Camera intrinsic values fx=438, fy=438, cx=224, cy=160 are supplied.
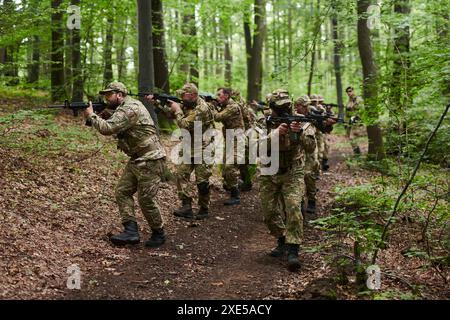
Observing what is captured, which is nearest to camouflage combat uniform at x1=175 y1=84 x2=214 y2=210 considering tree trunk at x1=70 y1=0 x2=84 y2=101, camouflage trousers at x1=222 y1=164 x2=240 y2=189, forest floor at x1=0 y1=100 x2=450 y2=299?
forest floor at x1=0 y1=100 x2=450 y2=299

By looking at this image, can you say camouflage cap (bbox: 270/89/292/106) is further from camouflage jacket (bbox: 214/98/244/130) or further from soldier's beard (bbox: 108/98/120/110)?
camouflage jacket (bbox: 214/98/244/130)

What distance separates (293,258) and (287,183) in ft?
3.63

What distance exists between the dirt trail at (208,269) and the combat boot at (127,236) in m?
0.14

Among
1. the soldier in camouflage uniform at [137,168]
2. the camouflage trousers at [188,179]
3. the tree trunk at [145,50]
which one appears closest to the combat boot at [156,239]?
the soldier in camouflage uniform at [137,168]

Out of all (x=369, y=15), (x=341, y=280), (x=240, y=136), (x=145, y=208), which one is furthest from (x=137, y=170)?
(x=369, y=15)

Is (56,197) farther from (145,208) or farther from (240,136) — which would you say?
(240,136)

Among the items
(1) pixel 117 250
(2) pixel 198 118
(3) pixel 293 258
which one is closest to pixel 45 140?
(2) pixel 198 118

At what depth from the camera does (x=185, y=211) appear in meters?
8.68

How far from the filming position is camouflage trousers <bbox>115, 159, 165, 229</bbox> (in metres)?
6.83

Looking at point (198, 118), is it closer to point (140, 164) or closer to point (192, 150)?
point (192, 150)

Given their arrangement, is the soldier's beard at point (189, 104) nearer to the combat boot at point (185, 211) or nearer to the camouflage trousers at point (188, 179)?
the camouflage trousers at point (188, 179)

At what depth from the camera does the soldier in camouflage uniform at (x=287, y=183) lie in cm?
632
